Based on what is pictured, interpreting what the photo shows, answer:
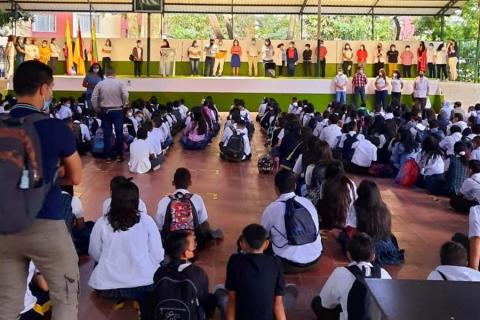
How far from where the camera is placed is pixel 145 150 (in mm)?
8828

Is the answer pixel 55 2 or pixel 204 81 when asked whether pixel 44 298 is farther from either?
pixel 55 2

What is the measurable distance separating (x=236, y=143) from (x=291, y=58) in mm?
12588

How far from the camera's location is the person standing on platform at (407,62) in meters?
22.5

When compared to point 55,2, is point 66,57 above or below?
below

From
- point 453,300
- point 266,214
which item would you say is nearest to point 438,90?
point 266,214

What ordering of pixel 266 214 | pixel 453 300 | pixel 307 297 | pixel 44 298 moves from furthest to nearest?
pixel 266 214 < pixel 307 297 < pixel 44 298 < pixel 453 300

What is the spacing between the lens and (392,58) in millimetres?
22797

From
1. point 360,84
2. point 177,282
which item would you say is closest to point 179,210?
point 177,282

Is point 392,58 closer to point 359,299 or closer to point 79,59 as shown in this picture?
point 79,59

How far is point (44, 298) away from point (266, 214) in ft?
5.77

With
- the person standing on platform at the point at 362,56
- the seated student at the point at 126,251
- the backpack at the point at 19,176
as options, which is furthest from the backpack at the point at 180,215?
the person standing on platform at the point at 362,56

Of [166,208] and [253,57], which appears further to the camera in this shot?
[253,57]

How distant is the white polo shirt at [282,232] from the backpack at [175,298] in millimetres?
1500

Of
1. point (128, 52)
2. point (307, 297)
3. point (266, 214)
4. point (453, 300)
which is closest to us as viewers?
point (453, 300)
